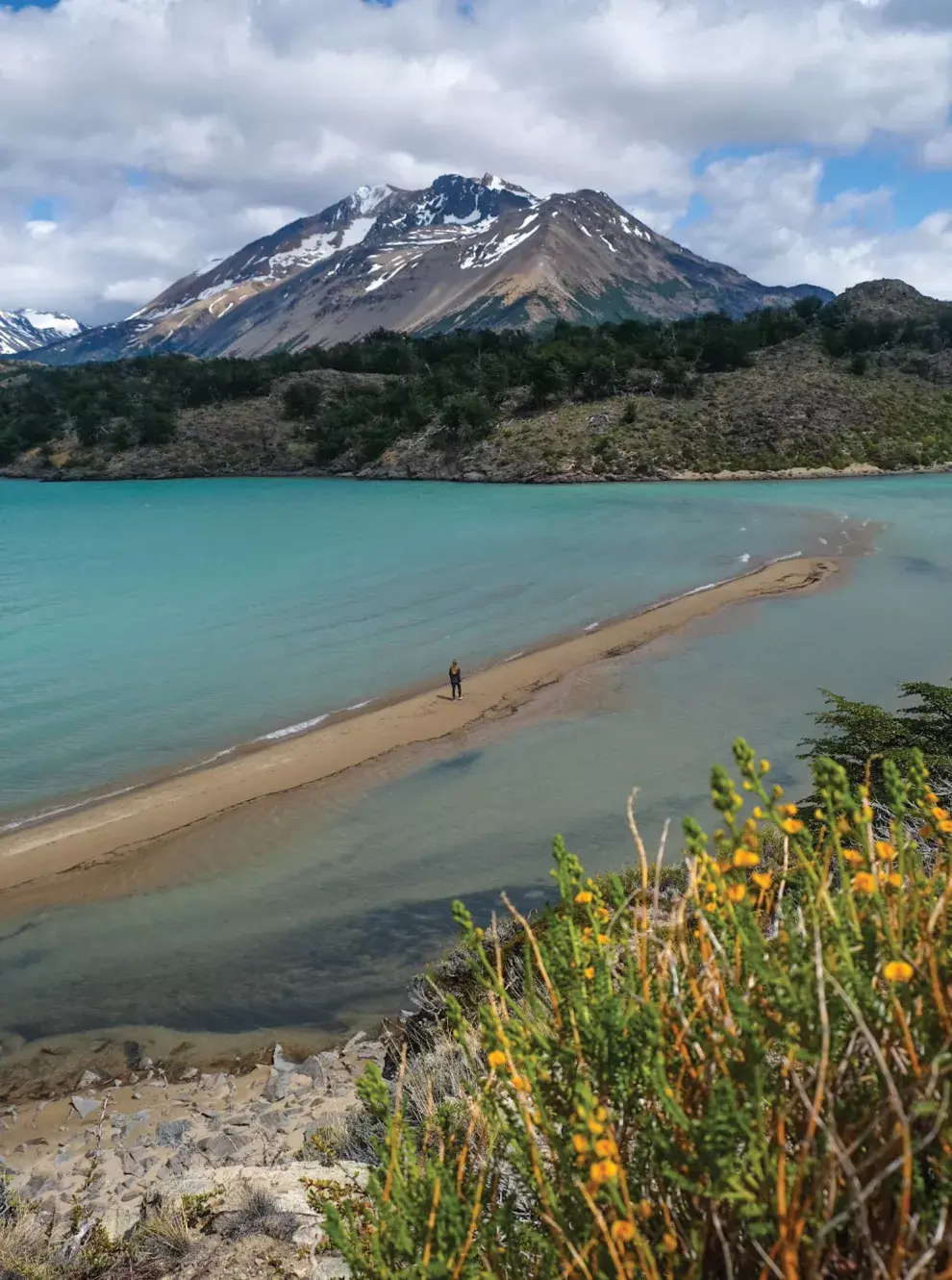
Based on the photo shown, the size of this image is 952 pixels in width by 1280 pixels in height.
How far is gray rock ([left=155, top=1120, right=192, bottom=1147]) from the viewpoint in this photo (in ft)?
22.1

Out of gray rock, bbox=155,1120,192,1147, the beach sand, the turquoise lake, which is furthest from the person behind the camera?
the beach sand

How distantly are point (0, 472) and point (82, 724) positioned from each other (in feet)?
318

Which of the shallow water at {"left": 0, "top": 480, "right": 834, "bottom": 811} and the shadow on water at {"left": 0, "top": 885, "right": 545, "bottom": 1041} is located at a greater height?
the shallow water at {"left": 0, "top": 480, "right": 834, "bottom": 811}

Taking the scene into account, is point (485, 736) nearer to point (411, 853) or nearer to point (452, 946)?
point (411, 853)

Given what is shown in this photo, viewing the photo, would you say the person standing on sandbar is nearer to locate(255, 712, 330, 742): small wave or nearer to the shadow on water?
locate(255, 712, 330, 742): small wave

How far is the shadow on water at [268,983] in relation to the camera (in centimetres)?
903

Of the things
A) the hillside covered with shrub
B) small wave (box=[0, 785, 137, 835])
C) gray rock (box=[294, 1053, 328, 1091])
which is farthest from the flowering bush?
the hillside covered with shrub

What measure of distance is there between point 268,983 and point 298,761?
6664mm

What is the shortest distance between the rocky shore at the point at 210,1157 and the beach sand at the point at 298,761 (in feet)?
17.9

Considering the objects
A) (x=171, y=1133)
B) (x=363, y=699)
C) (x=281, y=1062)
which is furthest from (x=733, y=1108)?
(x=363, y=699)

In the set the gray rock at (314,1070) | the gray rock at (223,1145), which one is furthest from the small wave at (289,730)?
the gray rock at (223,1145)

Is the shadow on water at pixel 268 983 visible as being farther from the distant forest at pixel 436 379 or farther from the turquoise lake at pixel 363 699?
the distant forest at pixel 436 379

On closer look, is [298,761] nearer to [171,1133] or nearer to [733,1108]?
[171,1133]

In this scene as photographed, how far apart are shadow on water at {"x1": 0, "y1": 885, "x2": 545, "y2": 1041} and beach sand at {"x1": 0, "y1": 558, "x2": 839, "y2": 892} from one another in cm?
249
